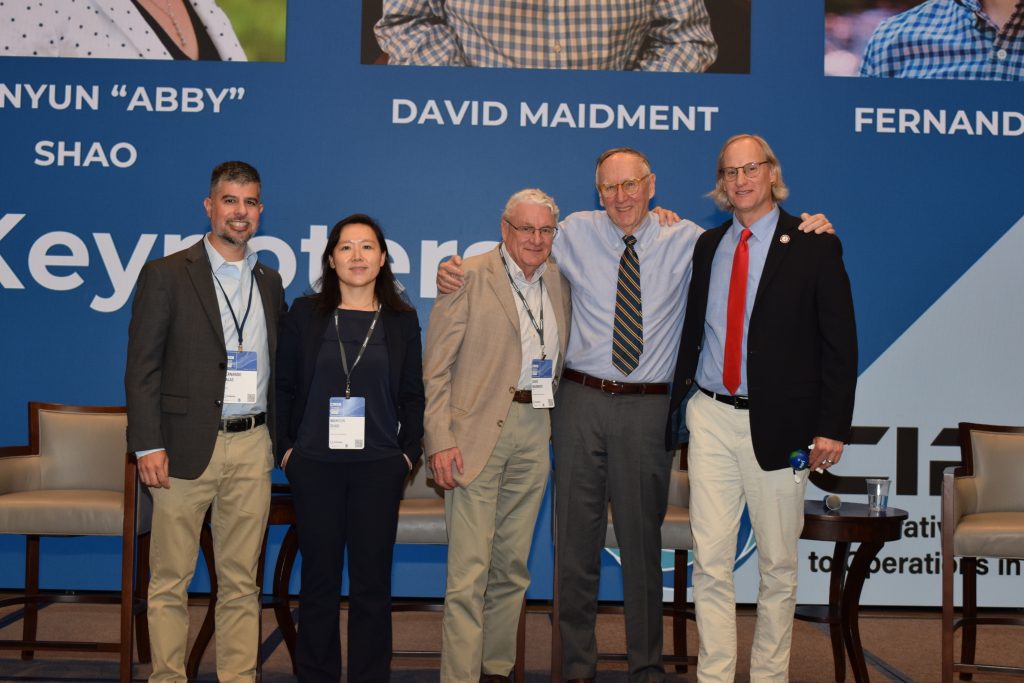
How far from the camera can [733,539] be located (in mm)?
3275

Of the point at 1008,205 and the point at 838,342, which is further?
the point at 1008,205

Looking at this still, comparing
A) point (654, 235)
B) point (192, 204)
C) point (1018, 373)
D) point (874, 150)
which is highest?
point (874, 150)

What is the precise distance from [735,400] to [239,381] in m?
1.65

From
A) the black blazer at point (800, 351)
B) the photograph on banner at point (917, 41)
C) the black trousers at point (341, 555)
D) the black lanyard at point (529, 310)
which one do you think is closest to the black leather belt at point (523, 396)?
the black lanyard at point (529, 310)

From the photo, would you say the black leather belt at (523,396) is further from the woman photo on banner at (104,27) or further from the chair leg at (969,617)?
the woman photo on banner at (104,27)

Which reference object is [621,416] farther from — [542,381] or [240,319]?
[240,319]

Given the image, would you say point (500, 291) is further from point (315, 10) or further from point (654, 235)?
point (315, 10)

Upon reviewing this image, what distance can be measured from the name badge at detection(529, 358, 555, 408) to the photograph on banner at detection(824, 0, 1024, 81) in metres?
2.81

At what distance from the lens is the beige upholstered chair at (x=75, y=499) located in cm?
369

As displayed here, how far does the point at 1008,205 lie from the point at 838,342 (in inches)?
106

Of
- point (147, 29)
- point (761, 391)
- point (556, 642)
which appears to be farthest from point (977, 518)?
point (147, 29)

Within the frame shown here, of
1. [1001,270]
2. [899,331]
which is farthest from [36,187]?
[1001,270]

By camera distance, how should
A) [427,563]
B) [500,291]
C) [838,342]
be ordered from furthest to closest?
[427,563], [500,291], [838,342]

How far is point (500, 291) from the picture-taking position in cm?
341
